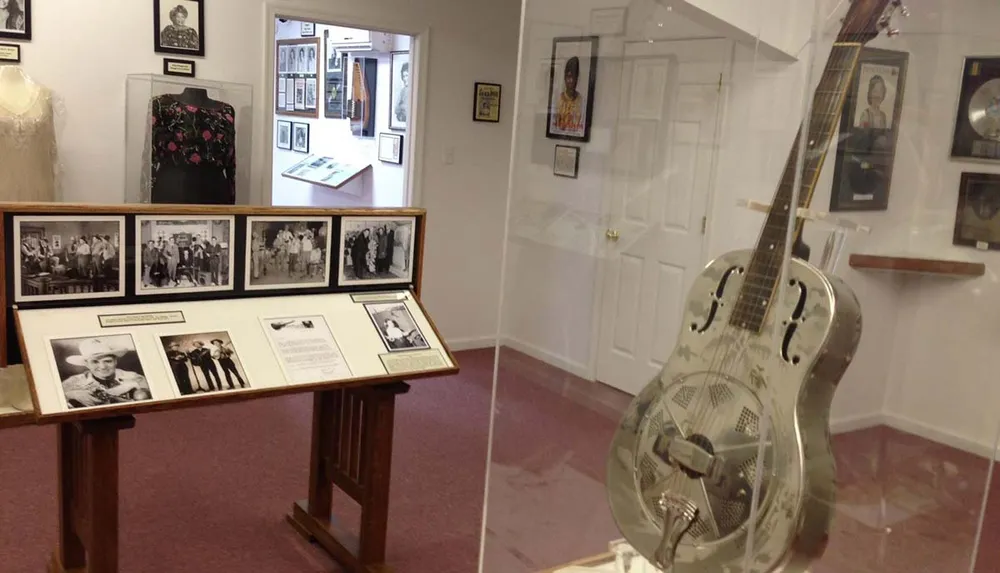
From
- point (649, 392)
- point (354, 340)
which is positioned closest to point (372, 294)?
point (354, 340)

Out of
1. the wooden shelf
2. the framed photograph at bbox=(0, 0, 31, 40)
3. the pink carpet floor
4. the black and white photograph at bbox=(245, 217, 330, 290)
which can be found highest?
the framed photograph at bbox=(0, 0, 31, 40)

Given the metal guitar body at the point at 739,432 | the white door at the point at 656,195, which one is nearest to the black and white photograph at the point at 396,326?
the white door at the point at 656,195

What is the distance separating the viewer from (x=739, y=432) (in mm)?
1601

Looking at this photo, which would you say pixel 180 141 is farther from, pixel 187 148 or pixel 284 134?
pixel 284 134

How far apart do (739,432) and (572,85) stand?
121 cm

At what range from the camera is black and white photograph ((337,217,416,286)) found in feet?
8.37

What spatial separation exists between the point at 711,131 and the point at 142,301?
151cm

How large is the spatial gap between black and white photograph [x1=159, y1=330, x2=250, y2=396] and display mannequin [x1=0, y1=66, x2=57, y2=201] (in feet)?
6.70

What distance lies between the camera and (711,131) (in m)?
2.16

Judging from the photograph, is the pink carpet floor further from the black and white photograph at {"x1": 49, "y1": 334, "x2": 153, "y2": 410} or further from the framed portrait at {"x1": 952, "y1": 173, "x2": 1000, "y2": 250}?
the black and white photograph at {"x1": 49, "y1": 334, "x2": 153, "y2": 410}

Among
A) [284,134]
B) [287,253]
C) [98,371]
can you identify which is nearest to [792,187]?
[287,253]

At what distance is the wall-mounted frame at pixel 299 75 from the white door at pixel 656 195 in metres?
4.95

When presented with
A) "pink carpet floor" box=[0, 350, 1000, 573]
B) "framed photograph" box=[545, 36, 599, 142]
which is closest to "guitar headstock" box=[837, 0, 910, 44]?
"pink carpet floor" box=[0, 350, 1000, 573]

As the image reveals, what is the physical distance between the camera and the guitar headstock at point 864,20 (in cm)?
153
